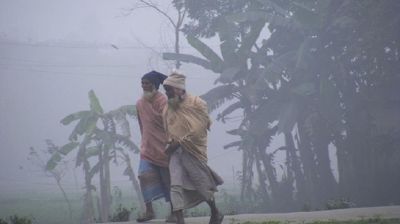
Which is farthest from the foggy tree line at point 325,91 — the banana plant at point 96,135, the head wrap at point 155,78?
the head wrap at point 155,78

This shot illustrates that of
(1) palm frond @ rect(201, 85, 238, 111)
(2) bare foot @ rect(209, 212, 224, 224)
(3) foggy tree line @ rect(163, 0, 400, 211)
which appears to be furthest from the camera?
(1) palm frond @ rect(201, 85, 238, 111)

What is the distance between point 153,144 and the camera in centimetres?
487

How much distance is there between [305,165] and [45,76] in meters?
33.5

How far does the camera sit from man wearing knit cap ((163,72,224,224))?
4.36 meters

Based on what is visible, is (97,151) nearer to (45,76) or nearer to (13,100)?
(13,100)

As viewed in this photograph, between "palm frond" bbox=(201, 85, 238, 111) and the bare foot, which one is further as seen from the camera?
"palm frond" bbox=(201, 85, 238, 111)

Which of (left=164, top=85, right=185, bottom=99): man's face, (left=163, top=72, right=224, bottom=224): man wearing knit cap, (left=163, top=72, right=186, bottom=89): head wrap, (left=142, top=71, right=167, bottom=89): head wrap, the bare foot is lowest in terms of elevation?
the bare foot

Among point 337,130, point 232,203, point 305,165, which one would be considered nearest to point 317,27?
point 337,130

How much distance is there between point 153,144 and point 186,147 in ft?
Answer: 1.98

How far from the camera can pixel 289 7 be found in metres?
15.8

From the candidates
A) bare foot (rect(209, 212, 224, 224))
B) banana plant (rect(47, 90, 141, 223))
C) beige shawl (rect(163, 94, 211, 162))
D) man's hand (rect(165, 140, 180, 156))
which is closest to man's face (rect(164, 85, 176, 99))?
beige shawl (rect(163, 94, 211, 162))

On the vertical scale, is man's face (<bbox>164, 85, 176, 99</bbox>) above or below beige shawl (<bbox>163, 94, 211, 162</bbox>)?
above

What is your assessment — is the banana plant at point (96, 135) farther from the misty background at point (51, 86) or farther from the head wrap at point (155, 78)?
the misty background at point (51, 86)

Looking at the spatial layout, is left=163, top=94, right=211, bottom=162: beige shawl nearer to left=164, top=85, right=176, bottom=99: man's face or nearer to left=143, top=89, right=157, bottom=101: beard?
left=164, top=85, right=176, bottom=99: man's face
